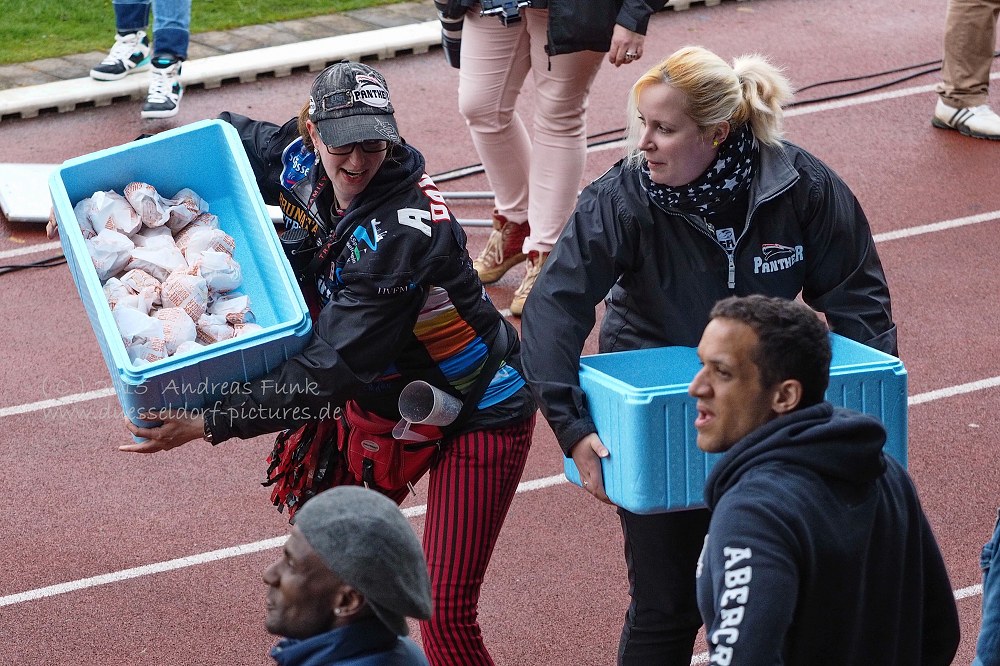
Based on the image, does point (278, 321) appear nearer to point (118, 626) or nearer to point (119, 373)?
point (119, 373)

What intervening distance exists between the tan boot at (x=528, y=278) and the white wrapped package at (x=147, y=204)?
2488mm

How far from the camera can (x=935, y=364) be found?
6.25 m

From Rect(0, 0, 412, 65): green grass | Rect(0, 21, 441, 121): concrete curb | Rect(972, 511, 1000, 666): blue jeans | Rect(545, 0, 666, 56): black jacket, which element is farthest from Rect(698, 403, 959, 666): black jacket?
Rect(0, 0, 412, 65): green grass

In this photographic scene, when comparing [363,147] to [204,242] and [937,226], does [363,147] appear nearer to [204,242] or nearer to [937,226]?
[204,242]

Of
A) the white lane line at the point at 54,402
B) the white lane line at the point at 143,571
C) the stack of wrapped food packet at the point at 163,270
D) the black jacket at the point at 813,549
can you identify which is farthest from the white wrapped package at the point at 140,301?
the white lane line at the point at 54,402

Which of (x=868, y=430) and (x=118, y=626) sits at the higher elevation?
(x=868, y=430)

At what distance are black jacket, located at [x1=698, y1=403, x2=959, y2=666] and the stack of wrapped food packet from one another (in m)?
1.65

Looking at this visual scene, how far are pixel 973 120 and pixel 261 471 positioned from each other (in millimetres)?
5329

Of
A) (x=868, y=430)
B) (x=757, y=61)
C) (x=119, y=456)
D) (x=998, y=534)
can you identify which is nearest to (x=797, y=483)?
(x=868, y=430)

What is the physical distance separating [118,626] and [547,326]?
222 cm

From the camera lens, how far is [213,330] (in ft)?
12.0

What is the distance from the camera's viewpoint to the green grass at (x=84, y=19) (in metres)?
10.1

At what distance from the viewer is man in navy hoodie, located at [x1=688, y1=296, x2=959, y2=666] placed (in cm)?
237

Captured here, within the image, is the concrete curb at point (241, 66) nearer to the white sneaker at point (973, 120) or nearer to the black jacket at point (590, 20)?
the white sneaker at point (973, 120)
